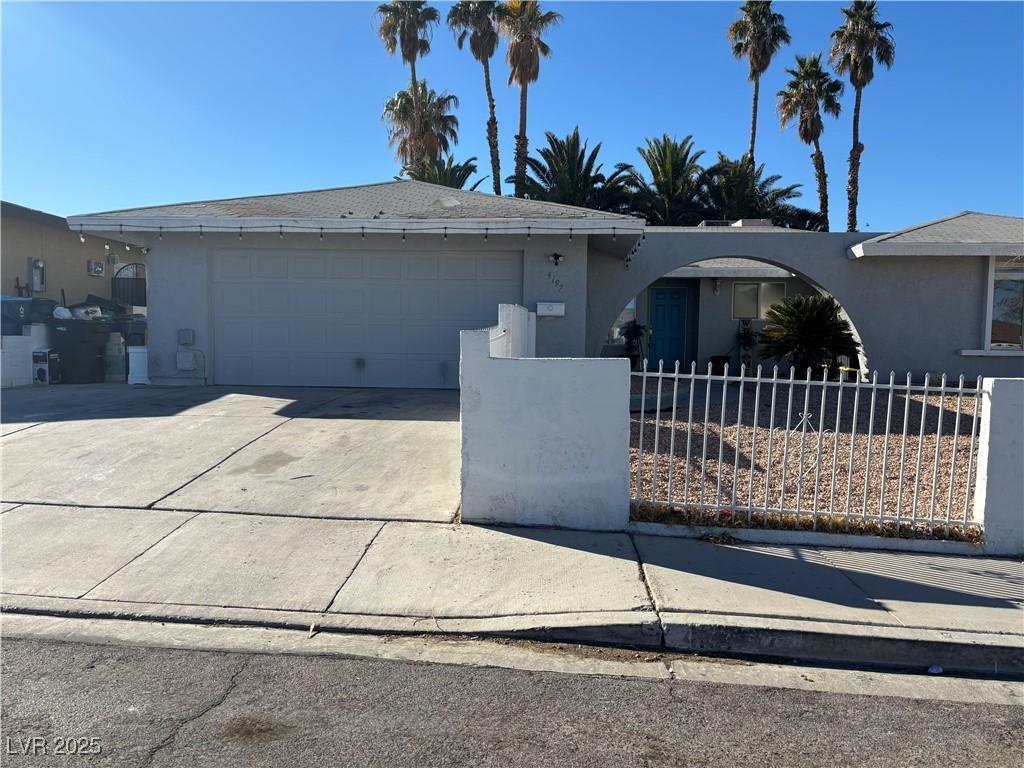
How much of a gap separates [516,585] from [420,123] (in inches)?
1126

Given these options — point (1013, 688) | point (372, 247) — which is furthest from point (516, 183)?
point (1013, 688)

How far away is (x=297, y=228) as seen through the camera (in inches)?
456

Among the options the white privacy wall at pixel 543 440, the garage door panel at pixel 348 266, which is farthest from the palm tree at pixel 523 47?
the white privacy wall at pixel 543 440

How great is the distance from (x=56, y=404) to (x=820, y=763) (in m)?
10.9

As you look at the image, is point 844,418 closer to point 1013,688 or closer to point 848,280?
point 848,280

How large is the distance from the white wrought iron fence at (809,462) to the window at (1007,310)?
3.79 meters

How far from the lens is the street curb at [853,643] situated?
4.08 meters

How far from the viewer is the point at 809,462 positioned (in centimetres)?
790

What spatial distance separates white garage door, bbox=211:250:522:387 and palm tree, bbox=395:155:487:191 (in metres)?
13.2

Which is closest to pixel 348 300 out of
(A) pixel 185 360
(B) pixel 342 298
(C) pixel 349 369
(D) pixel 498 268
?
(B) pixel 342 298

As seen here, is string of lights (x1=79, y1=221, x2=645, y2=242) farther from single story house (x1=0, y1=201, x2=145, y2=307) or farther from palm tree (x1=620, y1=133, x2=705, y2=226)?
palm tree (x1=620, y1=133, x2=705, y2=226)

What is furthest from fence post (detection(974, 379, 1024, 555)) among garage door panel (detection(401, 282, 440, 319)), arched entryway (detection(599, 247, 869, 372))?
arched entryway (detection(599, 247, 869, 372))

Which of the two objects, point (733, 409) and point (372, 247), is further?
point (372, 247)

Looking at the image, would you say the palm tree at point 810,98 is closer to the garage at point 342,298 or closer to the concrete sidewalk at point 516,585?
the garage at point 342,298
